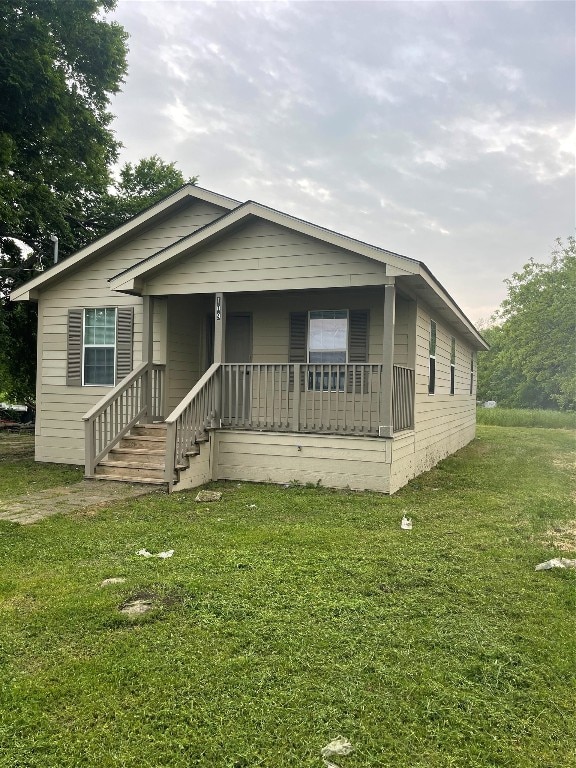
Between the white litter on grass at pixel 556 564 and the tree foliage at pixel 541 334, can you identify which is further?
the tree foliage at pixel 541 334

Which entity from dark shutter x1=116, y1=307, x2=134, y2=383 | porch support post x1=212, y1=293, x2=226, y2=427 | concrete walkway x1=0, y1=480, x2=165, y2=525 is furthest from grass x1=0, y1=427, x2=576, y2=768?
dark shutter x1=116, y1=307, x2=134, y2=383

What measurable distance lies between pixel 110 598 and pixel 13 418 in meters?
18.8

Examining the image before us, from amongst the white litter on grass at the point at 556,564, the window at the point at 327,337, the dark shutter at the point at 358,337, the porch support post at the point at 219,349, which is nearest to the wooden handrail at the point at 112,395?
the porch support post at the point at 219,349

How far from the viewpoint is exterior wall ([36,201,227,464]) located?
9.92 metres

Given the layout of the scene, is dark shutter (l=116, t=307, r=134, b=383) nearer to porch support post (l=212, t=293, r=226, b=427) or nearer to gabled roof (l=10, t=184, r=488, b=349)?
gabled roof (l=10, t=184, r=488, b=349)

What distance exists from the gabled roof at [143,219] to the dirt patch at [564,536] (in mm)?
7173

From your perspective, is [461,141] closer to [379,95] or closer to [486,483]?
[379,95]

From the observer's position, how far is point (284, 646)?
3.01 metres

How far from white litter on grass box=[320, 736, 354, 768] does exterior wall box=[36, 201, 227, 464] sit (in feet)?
26.3

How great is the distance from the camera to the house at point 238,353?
775 cm

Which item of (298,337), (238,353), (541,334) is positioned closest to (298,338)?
(298,337)

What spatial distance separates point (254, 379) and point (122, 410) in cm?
228

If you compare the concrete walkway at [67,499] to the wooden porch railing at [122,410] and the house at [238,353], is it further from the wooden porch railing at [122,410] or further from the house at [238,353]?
the wooden porch railing at [122,410]

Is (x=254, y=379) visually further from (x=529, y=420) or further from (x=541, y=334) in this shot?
(x=541, y=334)
